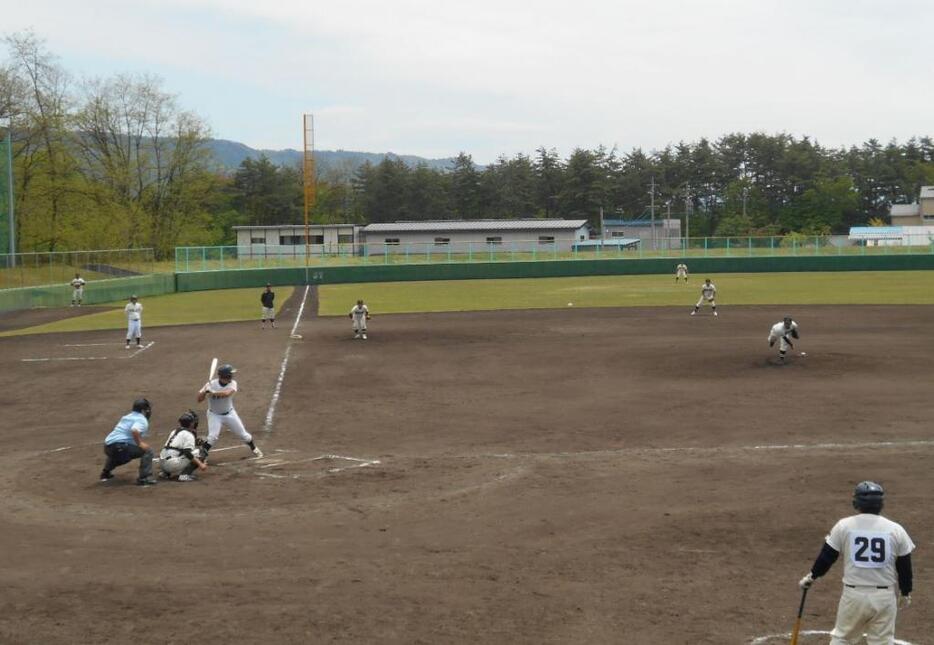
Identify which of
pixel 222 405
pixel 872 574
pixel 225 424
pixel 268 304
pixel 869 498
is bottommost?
pixel 225 424

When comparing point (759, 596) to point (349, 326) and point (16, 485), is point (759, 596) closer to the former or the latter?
point (16, 485)

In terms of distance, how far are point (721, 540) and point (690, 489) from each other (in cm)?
249

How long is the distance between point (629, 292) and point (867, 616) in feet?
172

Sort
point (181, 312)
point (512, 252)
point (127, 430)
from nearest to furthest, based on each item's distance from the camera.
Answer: point (127, 430)
point (181, 312)
point (512, 252)

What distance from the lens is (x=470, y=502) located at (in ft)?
45.8

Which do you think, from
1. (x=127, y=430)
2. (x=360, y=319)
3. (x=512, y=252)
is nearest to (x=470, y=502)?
(x=127, y=430)

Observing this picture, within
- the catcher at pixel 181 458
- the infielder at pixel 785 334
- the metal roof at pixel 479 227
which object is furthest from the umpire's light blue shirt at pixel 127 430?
the metal roof at pixel 479 227

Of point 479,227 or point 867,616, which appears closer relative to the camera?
point 867,616

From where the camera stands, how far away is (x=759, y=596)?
10.1 m

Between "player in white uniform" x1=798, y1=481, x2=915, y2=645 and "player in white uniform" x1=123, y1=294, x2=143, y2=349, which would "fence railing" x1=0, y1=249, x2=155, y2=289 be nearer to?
"player in white uniform" x1=123, y1=294, x2=143, y2=349

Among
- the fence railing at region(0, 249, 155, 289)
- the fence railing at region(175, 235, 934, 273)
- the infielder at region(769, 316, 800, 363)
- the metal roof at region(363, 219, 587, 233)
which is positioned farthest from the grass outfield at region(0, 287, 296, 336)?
the metal roof at region(363, 219, 587, 233)

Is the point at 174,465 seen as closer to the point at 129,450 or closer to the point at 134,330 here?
the point at 129,450

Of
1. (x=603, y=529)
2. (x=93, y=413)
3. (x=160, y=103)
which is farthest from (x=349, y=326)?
(x=160, y=103)

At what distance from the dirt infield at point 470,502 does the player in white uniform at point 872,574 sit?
1.27 metres
